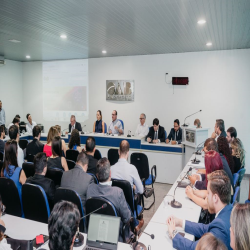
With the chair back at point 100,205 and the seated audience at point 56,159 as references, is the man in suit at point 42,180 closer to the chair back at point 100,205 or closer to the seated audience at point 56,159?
the chair back at point 100,205

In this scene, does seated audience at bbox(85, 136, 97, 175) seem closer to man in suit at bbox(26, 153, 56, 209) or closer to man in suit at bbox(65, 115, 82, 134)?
man in suit at bbox(26, 153, 56, 209)

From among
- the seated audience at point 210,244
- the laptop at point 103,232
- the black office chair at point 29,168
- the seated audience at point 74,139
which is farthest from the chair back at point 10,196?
the seated audience at point 210,244

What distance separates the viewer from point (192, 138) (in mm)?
5195

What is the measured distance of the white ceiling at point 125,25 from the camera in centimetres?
359

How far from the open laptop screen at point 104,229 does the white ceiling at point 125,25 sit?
303cm

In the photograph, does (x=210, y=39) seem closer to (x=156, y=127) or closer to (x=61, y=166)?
(x=156, y=127)

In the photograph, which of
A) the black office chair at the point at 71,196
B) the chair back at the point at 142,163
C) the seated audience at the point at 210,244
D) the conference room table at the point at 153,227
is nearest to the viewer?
the seated audience at the point at 210,244

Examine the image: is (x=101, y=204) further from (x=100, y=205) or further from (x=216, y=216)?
(x=216, y=216)

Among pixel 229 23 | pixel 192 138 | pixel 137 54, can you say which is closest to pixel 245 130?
pixel 192 138

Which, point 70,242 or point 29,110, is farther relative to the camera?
point 29,110

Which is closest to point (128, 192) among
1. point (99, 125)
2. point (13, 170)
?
point (13, 170)

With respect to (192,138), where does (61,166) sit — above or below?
below

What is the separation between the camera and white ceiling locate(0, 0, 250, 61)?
3590 millimetres

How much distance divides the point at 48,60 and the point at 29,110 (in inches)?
94.2
